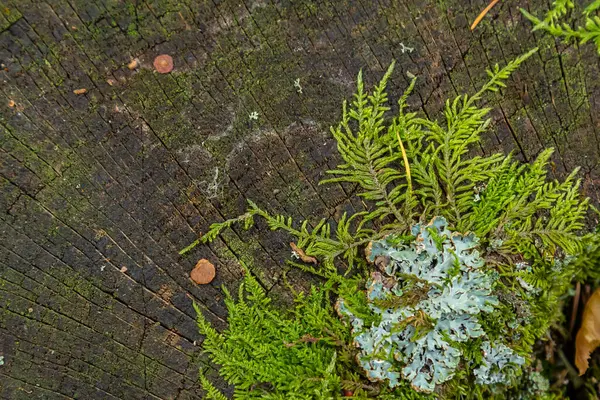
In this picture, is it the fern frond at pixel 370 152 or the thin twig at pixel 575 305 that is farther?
the thin twig at pixel 575 305

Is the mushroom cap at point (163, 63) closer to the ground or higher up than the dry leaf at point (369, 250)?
higher up

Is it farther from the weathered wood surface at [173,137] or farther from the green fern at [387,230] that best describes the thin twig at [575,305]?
the weathered wood surface at [173,137]

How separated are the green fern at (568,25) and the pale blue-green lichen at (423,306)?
3.05ft

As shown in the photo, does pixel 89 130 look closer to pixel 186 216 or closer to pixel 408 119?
pixel 186 216

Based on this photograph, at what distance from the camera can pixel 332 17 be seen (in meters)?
2.00

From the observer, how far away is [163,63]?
1.94 meters

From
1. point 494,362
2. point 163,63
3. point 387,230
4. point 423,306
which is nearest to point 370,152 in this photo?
point 387,230

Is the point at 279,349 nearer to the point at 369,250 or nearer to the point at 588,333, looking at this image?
the point at 369,250

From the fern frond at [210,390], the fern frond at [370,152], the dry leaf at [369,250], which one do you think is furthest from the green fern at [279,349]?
the fern frond at [370,152]

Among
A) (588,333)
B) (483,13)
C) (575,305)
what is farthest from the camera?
(575,305)

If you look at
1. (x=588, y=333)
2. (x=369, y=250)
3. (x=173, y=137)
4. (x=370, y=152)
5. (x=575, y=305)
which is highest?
(x=173, y=137)

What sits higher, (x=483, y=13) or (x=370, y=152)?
(x=483, y=13)

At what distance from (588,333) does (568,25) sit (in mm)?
1626

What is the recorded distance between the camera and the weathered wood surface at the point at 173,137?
1898 mm
